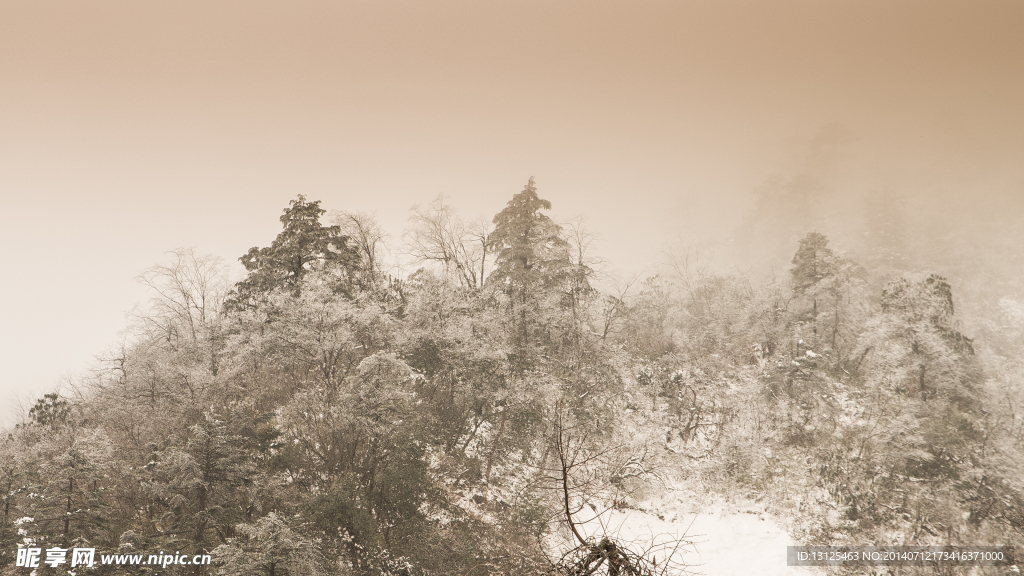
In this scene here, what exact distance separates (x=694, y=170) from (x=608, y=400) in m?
115

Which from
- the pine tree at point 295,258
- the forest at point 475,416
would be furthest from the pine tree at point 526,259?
the pine tree at point 295,258

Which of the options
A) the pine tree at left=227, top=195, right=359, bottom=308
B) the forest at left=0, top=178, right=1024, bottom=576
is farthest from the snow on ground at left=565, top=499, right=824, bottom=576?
the pine tree at left=227, top=195, right=359, bottom=308

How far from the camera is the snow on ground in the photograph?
54.8 feet

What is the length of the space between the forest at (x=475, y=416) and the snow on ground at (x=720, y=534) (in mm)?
552

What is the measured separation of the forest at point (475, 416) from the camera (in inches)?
481

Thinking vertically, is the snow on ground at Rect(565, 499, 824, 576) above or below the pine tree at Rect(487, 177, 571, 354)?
below

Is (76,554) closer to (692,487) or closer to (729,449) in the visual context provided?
(692,487)

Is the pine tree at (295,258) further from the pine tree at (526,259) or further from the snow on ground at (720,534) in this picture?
the snow on ground at (720,534)

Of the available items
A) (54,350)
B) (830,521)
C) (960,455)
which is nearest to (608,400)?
(830,521)

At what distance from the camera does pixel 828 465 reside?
65.3 feet

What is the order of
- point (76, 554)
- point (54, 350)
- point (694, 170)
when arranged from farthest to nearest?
point (694, 170)
point (54, 350)
point (76, 554)

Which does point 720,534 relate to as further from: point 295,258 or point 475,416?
point 295,258

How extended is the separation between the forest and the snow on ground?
1.81 feet

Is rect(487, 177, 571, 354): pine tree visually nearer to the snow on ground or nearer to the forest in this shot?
the forest
